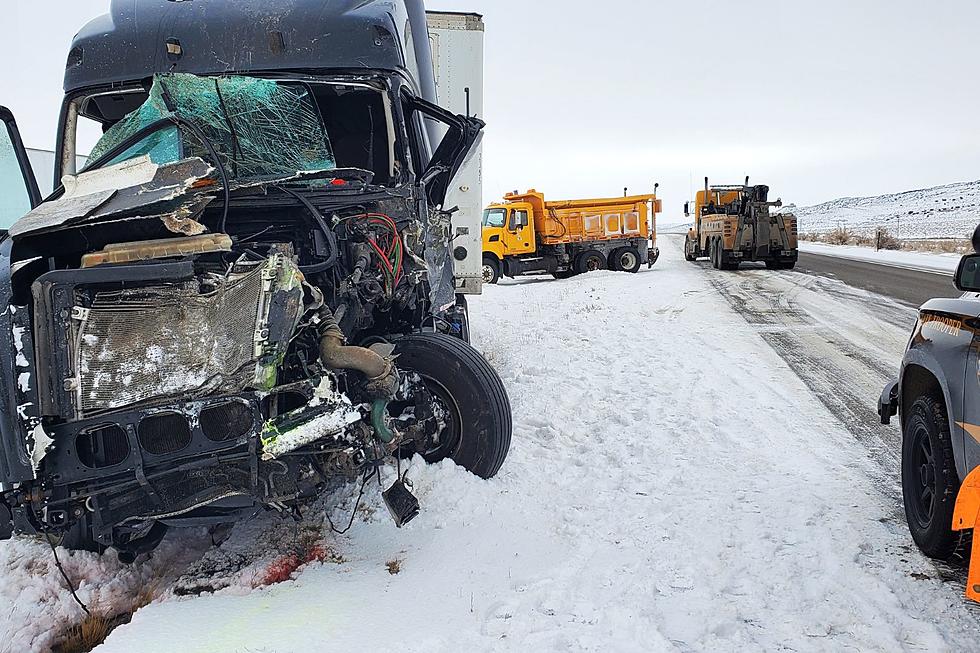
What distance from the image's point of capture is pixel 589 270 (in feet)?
71.5

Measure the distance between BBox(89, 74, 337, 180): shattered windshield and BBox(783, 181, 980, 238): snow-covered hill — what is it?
212 feet

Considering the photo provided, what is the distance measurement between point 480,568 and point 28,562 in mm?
2316

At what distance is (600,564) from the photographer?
3.17m

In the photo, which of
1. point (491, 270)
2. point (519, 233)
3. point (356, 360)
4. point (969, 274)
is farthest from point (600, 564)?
point (519, 233)

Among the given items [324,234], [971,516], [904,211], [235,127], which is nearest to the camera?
[971,516]

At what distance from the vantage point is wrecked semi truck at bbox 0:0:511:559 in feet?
8.76

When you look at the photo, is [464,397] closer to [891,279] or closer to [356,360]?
[356,360]

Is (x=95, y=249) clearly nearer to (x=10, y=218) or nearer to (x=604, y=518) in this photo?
(x=10, y=218)

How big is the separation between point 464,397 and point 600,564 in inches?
44.1

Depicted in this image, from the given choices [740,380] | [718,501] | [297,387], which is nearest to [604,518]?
[718,501]

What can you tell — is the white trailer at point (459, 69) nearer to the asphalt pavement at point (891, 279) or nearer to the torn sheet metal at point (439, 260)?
the torn sheet metal at point (439, 260)

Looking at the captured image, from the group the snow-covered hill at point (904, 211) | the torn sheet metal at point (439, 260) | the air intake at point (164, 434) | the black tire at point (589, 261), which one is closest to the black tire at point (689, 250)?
the black tire at point (589, 261)

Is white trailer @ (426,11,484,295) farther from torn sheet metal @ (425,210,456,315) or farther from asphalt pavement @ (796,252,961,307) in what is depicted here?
asphalt pavement @ (796,252,961,307)

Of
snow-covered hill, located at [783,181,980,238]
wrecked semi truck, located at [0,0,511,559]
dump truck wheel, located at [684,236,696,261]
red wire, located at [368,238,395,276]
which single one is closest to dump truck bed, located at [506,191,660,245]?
dump truck wheel, located at [684,236,696,261]
